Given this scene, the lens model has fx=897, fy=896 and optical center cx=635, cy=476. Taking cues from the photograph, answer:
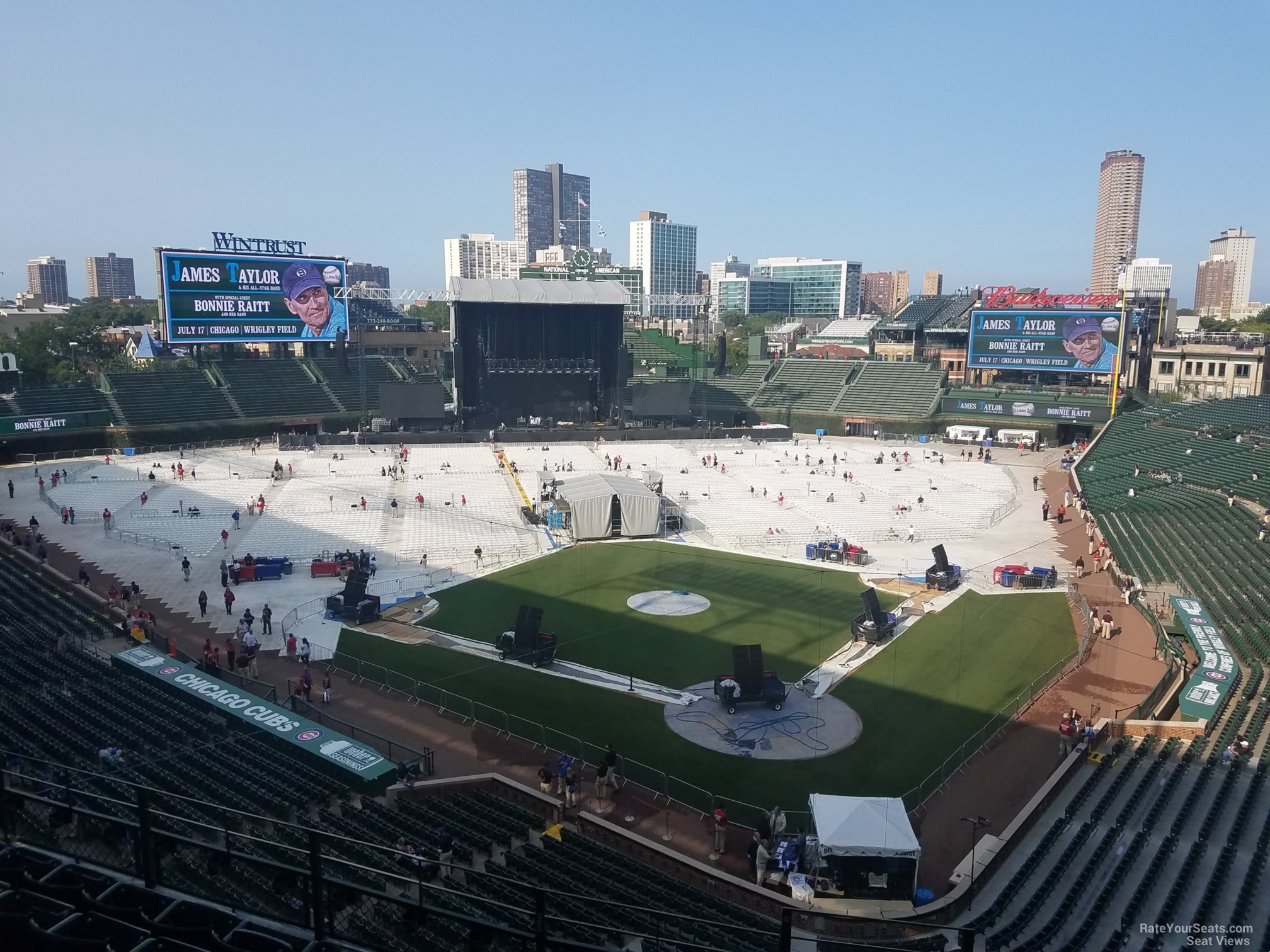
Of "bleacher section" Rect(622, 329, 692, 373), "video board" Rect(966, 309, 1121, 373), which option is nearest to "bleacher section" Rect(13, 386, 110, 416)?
"bleacher section" Rect(622, 329, 692, 373)

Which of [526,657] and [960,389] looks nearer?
[526,657]

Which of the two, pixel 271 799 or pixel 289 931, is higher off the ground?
pixel 289 931

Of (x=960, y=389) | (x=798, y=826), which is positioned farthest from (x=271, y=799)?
(x=960, y=389)

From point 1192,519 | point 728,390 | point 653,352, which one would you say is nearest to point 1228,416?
point 1192,519

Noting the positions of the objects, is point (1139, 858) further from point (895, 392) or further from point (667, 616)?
point (895, 392)

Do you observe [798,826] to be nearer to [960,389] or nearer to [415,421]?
[415,421]

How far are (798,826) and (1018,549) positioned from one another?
2814cm

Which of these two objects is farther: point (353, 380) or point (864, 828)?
point (353, 380)

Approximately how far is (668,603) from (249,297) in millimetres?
57593

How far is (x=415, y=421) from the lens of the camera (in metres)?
76.6

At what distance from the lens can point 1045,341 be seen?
3164 inches

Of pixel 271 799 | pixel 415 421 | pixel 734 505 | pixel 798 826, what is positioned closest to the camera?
pixel 271 799

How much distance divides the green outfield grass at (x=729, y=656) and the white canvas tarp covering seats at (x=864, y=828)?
283 cm

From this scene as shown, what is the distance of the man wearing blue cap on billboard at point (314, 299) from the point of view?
7769 centimetres
